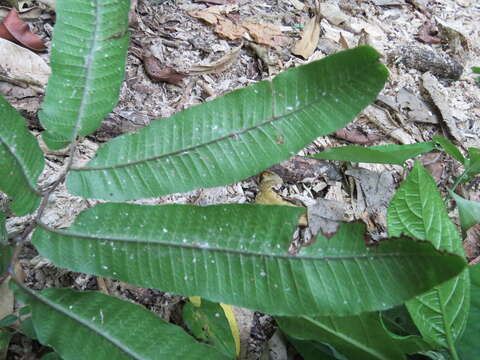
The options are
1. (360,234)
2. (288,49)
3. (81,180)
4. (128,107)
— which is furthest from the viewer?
(288,49)

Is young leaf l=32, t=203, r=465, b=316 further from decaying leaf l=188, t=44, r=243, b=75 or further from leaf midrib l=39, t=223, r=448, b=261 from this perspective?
decaying leaf l=188, t=44, r=243, b=75

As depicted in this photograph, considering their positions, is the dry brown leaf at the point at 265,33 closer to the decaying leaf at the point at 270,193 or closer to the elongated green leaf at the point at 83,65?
the decaying leaf at the point at 270,193

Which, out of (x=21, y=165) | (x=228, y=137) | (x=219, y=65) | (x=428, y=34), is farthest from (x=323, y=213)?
(x=428, y=34)

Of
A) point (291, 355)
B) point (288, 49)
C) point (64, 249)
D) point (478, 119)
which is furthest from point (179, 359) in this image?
point (478, 119)

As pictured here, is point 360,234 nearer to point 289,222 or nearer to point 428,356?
point 289,222

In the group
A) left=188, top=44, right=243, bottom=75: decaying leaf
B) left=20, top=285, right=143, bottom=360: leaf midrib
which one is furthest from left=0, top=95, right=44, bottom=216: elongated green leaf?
left=188, top=44, right=243, bottom=75: decaying leaf

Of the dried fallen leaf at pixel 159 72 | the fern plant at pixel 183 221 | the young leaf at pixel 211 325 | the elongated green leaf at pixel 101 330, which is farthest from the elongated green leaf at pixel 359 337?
the dried fallen leaf at pixel 159 72
